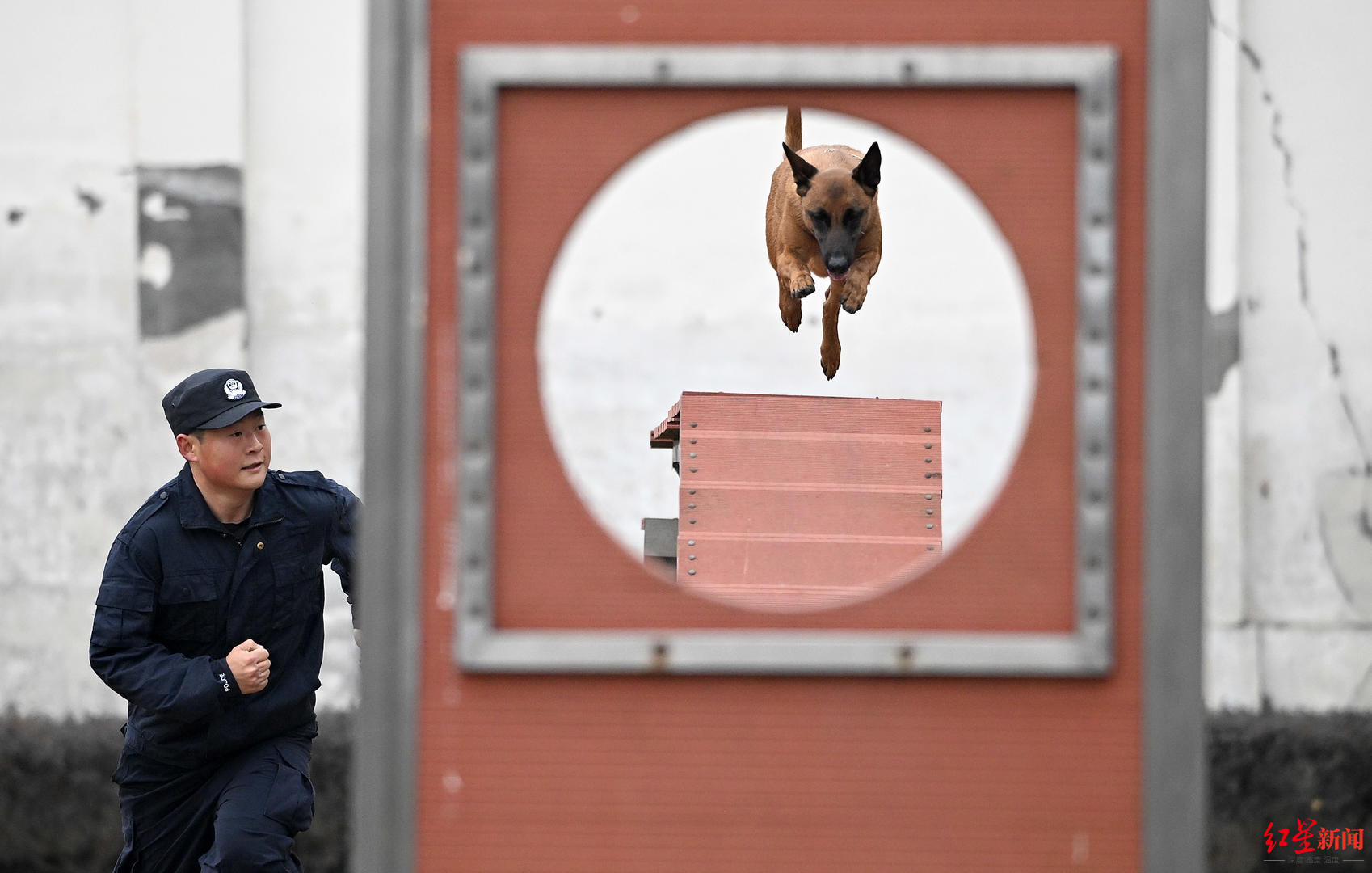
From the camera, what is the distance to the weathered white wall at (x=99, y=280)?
702 centimetres

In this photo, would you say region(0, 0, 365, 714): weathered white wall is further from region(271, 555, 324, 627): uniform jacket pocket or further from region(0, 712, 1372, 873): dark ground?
region(271, 555, 324, 627): uniform jacket pocket

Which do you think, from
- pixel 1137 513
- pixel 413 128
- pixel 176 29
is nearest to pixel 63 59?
pixel 176 29

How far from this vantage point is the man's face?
389 centimetres

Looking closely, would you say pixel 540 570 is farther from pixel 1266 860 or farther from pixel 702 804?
pixel 1266 860

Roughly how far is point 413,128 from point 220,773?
2.27 meters

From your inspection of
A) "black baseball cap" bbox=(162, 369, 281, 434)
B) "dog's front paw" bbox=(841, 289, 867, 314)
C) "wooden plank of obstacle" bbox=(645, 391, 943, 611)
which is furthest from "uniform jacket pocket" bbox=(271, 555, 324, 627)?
"dog's front paw" bbox=(841, 289, 867, 314)

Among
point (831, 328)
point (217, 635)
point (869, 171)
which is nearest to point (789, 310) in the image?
point (831, 328)

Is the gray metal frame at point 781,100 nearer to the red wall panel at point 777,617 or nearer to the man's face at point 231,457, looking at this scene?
the red wall panel at point 777,617

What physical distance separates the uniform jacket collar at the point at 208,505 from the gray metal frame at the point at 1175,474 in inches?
97.1

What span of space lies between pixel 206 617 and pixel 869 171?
2190mm

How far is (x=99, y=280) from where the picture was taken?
704 cm

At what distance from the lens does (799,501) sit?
4516mm

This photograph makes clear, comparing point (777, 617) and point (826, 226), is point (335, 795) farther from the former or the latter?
point (777, 617)

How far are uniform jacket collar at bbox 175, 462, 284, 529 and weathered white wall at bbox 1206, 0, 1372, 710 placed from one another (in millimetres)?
4397
